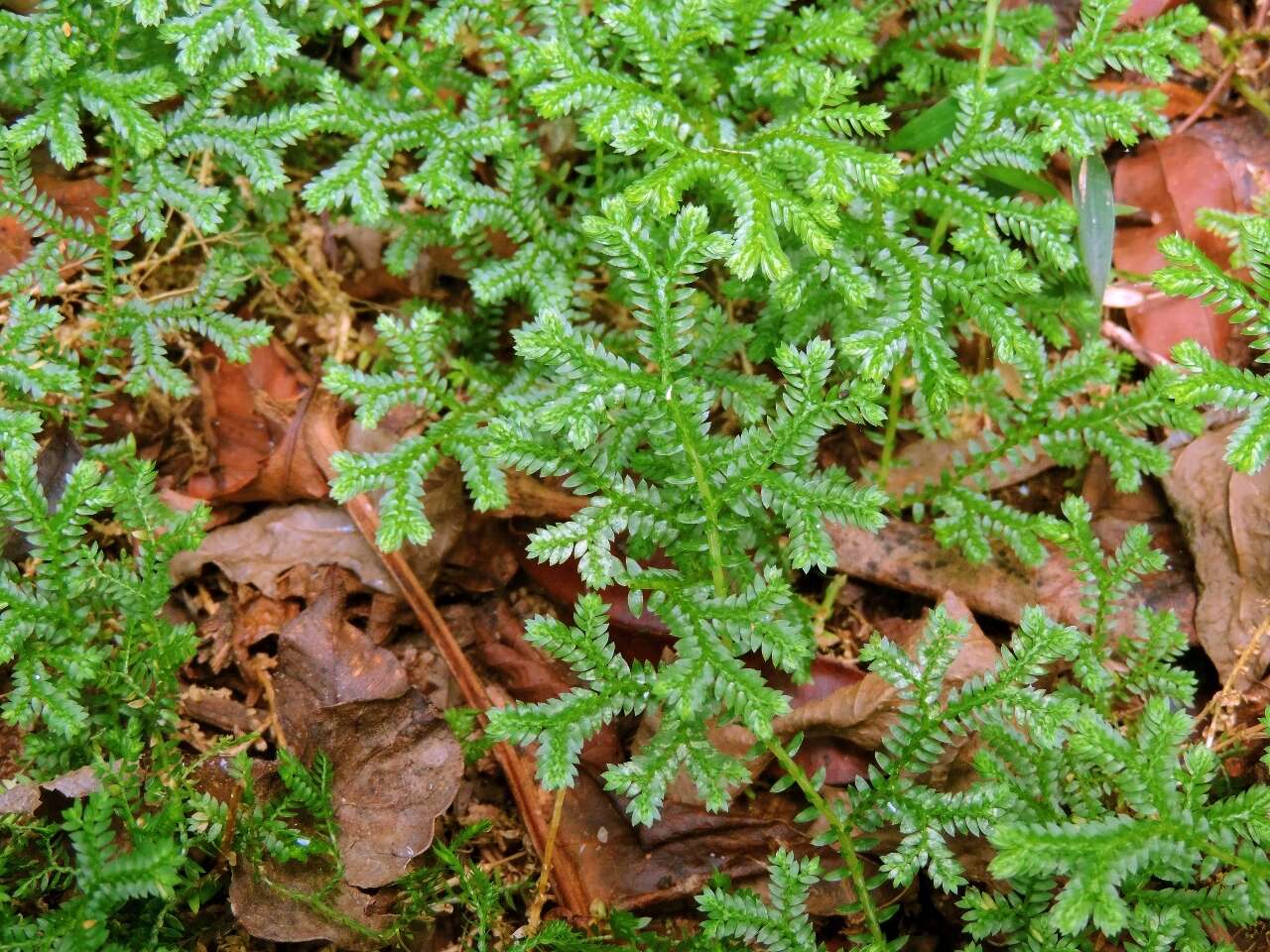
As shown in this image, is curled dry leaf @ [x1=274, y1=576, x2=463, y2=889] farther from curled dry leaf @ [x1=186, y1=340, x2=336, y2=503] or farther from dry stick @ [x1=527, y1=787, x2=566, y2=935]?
curled dry leaf @ [x1=186, y1=340, x2=336, y2=503]

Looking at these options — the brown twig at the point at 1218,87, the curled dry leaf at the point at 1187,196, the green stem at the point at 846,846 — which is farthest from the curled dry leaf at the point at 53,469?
the brown twig at the point at 1218,87

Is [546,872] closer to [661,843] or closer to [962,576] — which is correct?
[661,843]

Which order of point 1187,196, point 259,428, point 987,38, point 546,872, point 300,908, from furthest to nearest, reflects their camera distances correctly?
point 1187,196
point 259,428
point 987,38
point 546,872
point 300,908

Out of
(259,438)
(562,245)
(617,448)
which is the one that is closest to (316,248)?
(259,438)

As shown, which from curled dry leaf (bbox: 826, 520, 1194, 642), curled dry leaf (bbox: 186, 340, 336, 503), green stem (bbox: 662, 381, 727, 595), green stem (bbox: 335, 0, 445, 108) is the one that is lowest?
curled dry leaf (bbox: 826, 520, 1194, 642)

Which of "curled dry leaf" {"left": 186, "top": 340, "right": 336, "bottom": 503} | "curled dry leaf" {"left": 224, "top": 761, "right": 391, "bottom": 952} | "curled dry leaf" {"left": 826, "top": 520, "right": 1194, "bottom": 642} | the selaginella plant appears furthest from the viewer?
"curled dry leaf" {"left": 186, "top": 340, "right": 336, "bottom": 503}

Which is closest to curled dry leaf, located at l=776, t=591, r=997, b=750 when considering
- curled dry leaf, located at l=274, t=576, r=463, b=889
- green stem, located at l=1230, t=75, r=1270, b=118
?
curled dry leaf, located at l=274, t=576, r=463, b=889

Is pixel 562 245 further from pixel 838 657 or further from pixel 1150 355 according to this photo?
pixel 1150 355

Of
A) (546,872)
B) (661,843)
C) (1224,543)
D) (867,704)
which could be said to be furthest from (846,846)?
(1224,543)
